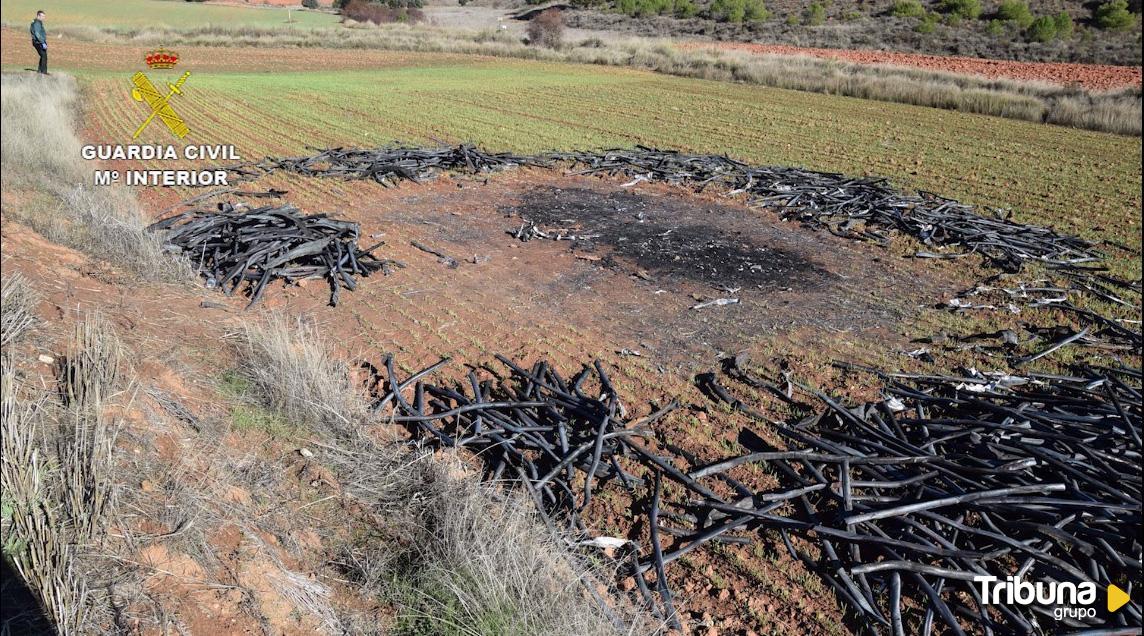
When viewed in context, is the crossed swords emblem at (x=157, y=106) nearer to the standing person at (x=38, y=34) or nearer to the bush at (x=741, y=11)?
the standing person at (x=38, y=34)

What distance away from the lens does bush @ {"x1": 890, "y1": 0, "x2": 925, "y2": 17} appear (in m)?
42.5

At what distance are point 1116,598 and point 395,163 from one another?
12.0 meters

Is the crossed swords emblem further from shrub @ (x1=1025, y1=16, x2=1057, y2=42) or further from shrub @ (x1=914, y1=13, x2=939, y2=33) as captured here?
shrub @ (x1=1025, y1=16, x2=1057, y2=42)

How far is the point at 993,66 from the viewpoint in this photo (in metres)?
33.8

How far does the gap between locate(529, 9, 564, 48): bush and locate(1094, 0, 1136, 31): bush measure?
30552 mm

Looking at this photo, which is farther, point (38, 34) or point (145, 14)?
point (145, 14)

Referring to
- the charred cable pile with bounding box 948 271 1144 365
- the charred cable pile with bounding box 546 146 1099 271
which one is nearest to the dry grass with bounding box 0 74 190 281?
the charred cable pile with bounding box 546 146 1099 271

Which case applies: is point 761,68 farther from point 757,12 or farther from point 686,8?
point 686,8

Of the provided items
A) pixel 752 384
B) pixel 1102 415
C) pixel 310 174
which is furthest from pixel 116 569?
pixel 310 174

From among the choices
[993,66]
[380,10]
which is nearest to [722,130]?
[380,10]

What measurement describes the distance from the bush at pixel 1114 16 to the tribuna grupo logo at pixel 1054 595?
47.3 m

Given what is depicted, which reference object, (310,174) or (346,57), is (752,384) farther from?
(346,57)

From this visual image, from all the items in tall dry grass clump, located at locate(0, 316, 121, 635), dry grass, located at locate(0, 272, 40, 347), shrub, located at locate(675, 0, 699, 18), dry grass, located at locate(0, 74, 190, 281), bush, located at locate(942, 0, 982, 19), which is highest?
shrub, located at locate(675, 0, 699, 18)

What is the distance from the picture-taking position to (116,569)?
3.48 meters
